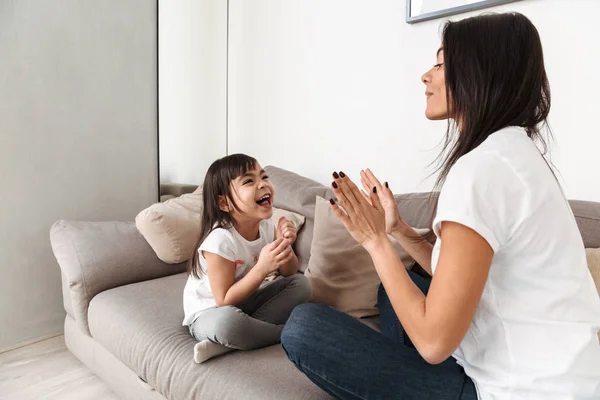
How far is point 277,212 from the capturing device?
2102 mm

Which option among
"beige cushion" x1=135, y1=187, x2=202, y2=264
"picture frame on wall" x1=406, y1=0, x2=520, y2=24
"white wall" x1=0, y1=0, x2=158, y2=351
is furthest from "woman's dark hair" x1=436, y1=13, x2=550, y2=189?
"white wall" x1=0, y1=0, x2=158, y2=351

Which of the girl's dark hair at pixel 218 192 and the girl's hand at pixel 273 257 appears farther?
the girl's dark hair at pixel 218 192

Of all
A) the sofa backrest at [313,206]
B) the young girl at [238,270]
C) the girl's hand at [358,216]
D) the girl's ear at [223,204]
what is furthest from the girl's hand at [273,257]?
the sofa backrest at [313,206]

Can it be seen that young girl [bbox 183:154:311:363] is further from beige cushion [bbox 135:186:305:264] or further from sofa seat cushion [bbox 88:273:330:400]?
beige cushion [bbox 135:186:305:264]

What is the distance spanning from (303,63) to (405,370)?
71.5 inches

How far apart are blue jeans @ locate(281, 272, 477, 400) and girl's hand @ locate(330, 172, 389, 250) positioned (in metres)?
0.19

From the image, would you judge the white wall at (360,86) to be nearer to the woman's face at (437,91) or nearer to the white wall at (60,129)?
the white wall at (60,129)

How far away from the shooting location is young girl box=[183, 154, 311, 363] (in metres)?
1.39

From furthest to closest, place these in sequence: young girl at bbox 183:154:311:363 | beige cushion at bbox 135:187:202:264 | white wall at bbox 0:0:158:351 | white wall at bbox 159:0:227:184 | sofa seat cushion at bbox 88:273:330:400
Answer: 1. white wall at bbox 159:0:227:184
2. white wall at bbox 0:0:158:351
3. beige cushion at bbox 135:187:202:264
4. young girl at bbox 183:154:311:363
5. sofa seat cushion at bbox 88:273:330:400

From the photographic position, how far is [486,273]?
0.83 meters

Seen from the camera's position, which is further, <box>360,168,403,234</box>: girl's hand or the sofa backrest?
the sofa backrest

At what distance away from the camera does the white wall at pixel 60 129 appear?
2117 mm

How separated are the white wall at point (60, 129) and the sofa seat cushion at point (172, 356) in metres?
0.56

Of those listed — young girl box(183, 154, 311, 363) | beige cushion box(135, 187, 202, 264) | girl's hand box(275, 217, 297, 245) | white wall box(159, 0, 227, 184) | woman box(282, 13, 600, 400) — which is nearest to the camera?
woman box(282, 13, 600, 400)
